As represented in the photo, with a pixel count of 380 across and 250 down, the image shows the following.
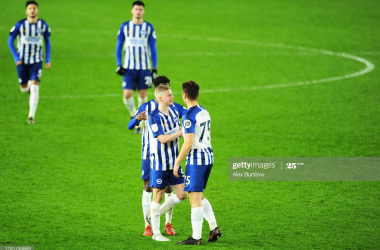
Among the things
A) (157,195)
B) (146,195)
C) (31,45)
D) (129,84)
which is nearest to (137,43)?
(129,84)

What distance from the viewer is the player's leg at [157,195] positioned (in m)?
5.80

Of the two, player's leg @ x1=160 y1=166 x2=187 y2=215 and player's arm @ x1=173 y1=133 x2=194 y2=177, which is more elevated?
player's arm @ x1=173 y1=133 x2=194 y2=177

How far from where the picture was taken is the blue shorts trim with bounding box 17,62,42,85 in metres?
11.3

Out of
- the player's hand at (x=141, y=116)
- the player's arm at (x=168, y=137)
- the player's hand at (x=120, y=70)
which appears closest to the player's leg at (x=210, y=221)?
the player's arm at (x=168, y=137)

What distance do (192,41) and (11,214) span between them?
49.6 feet

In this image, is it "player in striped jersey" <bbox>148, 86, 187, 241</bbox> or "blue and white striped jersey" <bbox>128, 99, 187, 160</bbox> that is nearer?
"player in striped jersey" <bbox>148, 86, 187, 241</bbox>

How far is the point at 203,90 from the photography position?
47.2 feet

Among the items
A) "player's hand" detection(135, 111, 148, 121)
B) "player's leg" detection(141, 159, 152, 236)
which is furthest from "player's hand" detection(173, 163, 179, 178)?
"player's hand" detection(135, 111, 148, 121)

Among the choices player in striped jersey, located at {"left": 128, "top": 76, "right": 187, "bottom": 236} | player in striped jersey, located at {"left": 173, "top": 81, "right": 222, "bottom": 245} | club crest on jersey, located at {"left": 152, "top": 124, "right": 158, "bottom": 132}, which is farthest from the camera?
player in striped jersey, located at {"left": 128, "top": 76, "right": 187, "bottom": 236}

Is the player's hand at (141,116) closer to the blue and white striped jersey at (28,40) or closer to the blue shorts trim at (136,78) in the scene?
→ the blue shorts trim at (136,78)

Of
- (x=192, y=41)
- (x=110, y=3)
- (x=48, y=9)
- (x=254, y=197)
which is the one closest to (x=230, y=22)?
(x=192, y=41)

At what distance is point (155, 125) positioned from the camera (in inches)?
226

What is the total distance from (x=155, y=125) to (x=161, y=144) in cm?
25

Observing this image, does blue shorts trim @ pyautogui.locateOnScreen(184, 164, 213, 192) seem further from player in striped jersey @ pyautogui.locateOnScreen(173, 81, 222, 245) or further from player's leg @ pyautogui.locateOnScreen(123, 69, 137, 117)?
player's leg @ pyautogui.locateOnScreen(123, 69, 137, 117)
